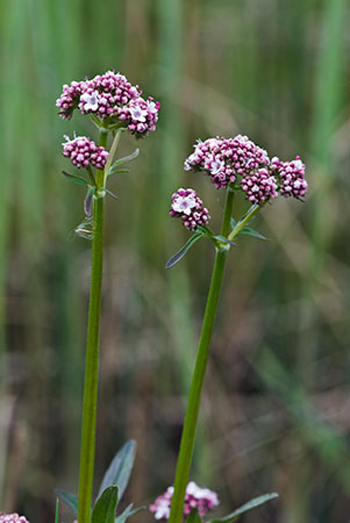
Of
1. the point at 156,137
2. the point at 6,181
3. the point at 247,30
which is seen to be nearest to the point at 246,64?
the point at 247,30

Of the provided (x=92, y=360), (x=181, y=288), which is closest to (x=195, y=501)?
(x=92, y=360)

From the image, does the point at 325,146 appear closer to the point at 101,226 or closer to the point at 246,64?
the point at 246,64

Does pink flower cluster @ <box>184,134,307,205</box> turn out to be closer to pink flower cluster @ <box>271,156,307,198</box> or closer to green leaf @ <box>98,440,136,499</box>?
pink flower cluster @ <box>271,156,307,198</box>

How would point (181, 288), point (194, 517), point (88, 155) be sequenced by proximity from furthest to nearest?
point (181, 288) → point (194, 517) → point (88, 155)

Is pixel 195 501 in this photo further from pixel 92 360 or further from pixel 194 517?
pixel 92 360

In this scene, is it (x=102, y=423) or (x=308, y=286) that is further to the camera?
(x=102, y=423)

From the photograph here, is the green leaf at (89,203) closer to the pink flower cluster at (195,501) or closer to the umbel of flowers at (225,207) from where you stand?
the umbel of flowers at (225,207)
